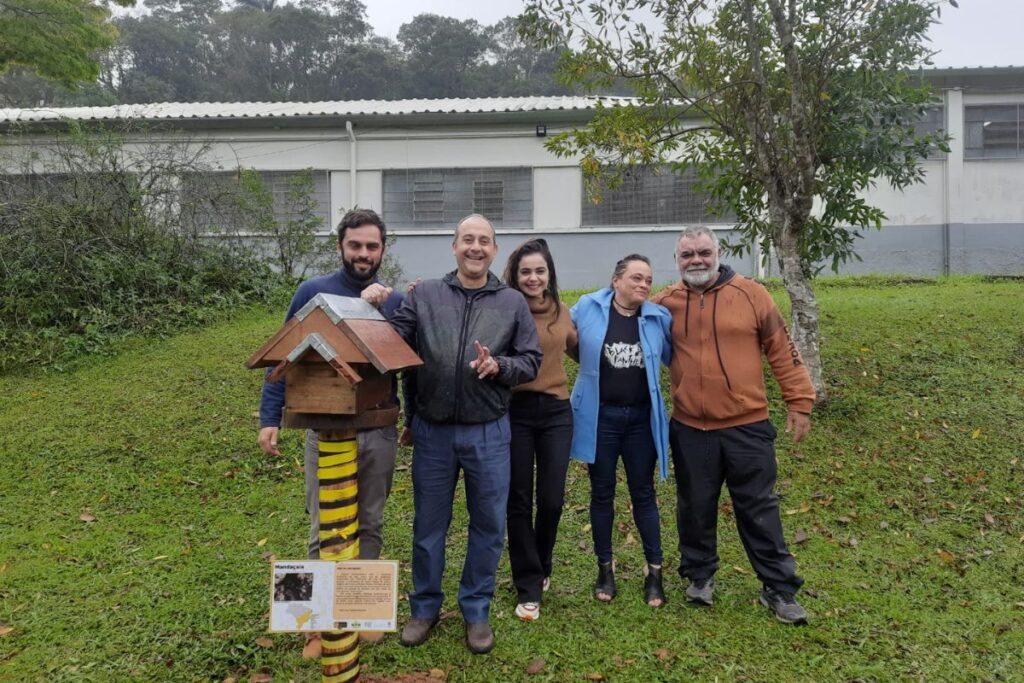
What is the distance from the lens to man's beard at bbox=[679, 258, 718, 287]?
10.9 ft

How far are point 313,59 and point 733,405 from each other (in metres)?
34.9

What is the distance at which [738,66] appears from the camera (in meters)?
5.70

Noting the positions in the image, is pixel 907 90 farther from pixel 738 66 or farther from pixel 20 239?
pixel 20 239

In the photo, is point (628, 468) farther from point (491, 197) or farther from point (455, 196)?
point (455, 196)

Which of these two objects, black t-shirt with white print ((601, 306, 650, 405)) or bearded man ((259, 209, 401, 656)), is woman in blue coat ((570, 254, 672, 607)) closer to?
black t-shirt with white print ((601, 306, 650, 405))

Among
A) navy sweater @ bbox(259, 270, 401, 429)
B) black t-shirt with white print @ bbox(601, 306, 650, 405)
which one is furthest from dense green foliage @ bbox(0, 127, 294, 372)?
black t-shirt with white print @ bbox(601, 306, 650, 405)

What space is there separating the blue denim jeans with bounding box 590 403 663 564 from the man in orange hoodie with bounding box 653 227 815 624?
19cm

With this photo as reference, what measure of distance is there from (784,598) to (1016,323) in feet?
19.6

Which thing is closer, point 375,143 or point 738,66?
point 738,66

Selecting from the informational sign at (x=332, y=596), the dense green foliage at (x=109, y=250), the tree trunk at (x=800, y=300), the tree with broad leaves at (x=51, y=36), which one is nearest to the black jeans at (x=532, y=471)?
the informational sign at (x=332, y=596)

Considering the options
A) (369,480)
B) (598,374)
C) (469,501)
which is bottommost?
(469,501)

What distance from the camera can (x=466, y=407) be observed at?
9.25 ft

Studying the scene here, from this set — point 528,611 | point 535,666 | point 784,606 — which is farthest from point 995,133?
point 535,666

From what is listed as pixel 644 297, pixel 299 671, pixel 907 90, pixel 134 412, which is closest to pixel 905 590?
pixel 644 297
